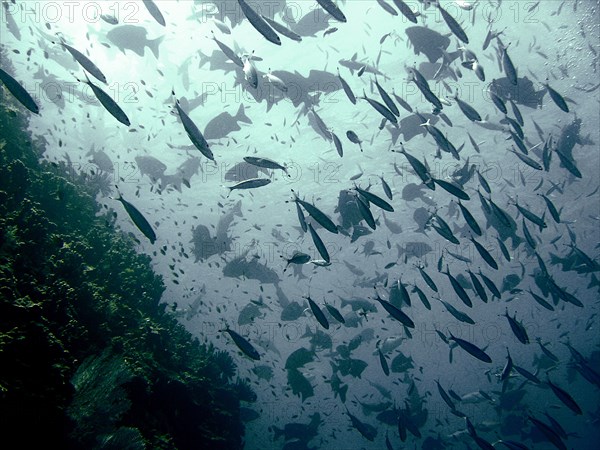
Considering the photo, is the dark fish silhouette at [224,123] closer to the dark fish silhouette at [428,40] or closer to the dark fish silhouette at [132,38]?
the dark fish silhouette at [132,38]

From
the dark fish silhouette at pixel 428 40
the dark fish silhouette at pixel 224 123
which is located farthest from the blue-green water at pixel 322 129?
the dark fish silhouette at pixel 428 40

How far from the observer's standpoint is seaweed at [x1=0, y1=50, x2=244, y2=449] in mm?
3822

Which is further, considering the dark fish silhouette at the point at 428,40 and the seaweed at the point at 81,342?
the dark fish silhouette at the point at 428,40

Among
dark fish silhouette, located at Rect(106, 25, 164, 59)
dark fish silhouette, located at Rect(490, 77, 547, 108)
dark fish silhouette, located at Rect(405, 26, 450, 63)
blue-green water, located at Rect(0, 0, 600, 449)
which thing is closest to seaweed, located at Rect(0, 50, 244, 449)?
blue-green water, located at Rect(0, 0, 600, 449)

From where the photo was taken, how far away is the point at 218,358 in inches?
531

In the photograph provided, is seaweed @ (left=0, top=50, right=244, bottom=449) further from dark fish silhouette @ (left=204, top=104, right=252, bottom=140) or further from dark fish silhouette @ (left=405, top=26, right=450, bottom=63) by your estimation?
dark fish silhouette @ (left=405, top=26, right=450, bottom=63)

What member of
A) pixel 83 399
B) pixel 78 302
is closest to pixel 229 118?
pixel 78 302

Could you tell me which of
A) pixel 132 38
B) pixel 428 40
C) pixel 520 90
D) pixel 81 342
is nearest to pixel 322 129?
pixel 428 40

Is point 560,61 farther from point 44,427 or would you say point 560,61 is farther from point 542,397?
point 542,397

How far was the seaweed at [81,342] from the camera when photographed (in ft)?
12.5

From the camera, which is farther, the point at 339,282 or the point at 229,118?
the point at 339,282

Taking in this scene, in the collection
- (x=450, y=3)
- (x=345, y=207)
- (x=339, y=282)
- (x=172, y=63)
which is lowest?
(x=339, y=282)

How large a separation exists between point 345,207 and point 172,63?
13206mm

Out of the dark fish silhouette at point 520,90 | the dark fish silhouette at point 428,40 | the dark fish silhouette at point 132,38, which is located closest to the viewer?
the dark fish silhouette at point 428,40
